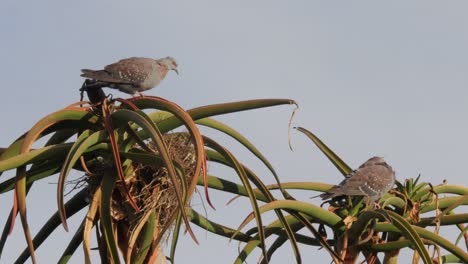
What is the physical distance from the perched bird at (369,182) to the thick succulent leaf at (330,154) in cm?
6

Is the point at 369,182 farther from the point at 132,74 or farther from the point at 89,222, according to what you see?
the point at 89,222

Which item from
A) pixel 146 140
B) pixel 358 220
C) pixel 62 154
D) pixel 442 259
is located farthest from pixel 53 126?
pixel 442 259

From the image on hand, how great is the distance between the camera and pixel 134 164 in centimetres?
604

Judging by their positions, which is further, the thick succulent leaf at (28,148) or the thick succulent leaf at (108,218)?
the thick succulent leaf at (108,218)

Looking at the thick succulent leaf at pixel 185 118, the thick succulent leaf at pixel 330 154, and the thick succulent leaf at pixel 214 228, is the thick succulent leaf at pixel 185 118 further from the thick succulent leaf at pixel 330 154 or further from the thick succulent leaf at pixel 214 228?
the thick succulent leaf at pixel 330 154

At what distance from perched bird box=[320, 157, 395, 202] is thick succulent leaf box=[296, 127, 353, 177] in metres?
0.06

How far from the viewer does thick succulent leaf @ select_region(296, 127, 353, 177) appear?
7086 millimetres

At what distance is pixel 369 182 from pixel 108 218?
2.87 m

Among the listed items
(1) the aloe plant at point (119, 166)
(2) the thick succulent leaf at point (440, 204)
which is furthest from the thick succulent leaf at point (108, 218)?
(2) the thick succulent leaf at point (440, 204)

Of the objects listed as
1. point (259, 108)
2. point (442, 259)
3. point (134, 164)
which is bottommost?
point (442, 259)

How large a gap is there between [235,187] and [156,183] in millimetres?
513

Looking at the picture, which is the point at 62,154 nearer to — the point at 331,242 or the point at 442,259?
the point at 331,242

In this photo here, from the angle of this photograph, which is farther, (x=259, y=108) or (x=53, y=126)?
(x=53, y=126)

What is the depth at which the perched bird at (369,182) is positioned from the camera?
7.16 m
